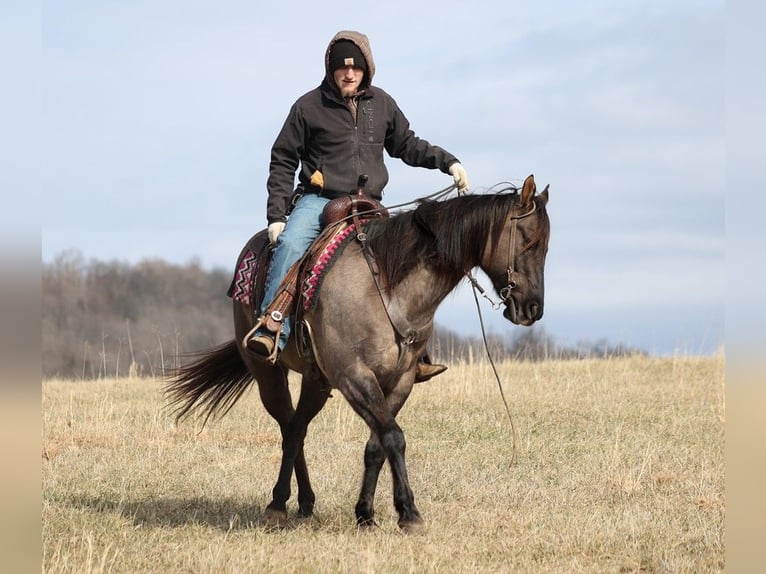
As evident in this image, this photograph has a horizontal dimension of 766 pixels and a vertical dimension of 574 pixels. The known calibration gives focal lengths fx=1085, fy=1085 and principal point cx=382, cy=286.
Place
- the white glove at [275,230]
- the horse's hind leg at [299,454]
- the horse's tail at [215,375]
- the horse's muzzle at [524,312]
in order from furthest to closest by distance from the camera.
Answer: the horse's tail at [215,375] → the horse's hind leg at [299,454] → the white glove at [275,230] → the horse's muzzle at [524,312]

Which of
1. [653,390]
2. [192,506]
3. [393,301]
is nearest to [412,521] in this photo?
[393,301]

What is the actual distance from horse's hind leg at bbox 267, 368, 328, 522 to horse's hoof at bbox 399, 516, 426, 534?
1161mm

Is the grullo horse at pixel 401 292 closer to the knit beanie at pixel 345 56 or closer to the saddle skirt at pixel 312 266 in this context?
the saddle skirt at pixel 312 266

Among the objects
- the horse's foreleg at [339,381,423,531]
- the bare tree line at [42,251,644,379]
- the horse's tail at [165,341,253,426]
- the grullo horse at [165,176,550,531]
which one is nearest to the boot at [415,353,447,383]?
the grullo horse at [165,176,550,531]

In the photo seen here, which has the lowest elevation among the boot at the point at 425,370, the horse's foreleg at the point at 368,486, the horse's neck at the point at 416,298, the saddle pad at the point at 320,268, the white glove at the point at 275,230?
the horse's foreleg at the point at 368,486

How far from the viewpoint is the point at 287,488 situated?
761 cm

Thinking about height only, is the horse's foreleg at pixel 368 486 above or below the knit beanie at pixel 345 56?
below

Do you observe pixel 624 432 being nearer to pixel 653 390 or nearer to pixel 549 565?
A: pixel 653 390

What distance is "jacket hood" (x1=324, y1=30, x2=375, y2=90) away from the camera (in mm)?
7293

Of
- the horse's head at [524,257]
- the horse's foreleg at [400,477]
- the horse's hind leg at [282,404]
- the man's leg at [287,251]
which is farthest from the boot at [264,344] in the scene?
the horse's head at [524,257]

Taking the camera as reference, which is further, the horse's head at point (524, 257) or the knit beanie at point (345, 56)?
the knit beanie at point (345, 56)

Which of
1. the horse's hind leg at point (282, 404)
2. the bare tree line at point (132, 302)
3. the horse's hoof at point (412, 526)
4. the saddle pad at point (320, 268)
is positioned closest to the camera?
the horse's hoof at point (412, 526)

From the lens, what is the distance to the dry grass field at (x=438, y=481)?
6417 millimetres
